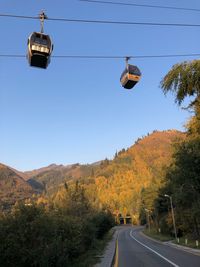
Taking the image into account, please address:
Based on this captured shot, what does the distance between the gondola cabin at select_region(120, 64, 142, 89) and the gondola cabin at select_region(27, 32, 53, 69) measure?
2639 millimetres

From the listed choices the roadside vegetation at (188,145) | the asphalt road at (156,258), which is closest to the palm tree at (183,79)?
the roadside vegetation at (188,145)

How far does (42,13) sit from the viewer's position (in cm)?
930

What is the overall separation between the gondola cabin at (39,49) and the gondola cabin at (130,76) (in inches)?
104

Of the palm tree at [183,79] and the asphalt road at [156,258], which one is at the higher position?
the palm tree at [183,79]

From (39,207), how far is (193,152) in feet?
61.9

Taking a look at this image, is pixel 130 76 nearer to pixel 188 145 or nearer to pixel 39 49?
pixel 39 49

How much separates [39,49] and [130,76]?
2978 mm

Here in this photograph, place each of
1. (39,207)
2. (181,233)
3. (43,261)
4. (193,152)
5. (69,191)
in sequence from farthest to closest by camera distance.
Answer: (181,233) → (69,191) → (193,152) → (39,207) → (43,261)

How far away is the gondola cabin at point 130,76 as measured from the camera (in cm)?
1041

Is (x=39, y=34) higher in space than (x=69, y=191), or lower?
lower

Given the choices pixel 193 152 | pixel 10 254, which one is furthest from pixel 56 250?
pixel 193 152

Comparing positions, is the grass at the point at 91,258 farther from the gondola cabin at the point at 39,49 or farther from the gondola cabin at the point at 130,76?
the gondola cabin at the point at 39,49

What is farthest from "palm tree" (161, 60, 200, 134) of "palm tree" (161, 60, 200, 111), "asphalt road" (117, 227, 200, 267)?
"asphalt road" (117, 227, 200, 267)

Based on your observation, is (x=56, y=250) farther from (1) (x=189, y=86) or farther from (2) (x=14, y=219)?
(1) (x=189, y=86)
